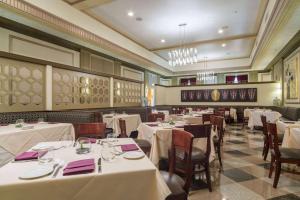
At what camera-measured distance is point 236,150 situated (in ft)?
15.9

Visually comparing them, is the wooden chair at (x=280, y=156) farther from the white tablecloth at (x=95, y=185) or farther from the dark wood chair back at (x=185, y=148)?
the white tablecloth at (x=95, y=185)

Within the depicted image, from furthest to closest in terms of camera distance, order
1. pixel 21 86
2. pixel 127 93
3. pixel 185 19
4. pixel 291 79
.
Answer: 1. pixel 127 93
2. pixel 291 79
3. pixel 185 19
4. pixel 21 86

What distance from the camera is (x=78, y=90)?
20.4ft

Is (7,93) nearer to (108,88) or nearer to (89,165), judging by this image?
(108,88)

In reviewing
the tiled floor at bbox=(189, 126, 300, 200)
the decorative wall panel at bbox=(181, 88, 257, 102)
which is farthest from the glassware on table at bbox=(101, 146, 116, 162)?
the decorative wall panel at bbox=(181, 88, 257, 102)

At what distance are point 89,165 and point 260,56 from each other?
8965 mm

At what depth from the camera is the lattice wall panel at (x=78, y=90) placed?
5.49 m

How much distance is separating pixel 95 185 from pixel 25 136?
2.53 metres

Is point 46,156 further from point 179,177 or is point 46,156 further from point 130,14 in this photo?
point 130,14

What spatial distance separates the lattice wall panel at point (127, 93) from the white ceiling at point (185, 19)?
203cm

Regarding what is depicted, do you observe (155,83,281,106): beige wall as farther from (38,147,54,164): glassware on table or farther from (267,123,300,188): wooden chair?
(38,147,54,164): glassware on table

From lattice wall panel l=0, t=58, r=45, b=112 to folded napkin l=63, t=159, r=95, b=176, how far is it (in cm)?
408

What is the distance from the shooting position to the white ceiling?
208 inches

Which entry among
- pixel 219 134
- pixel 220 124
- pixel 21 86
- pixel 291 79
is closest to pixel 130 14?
pixel 21 86
